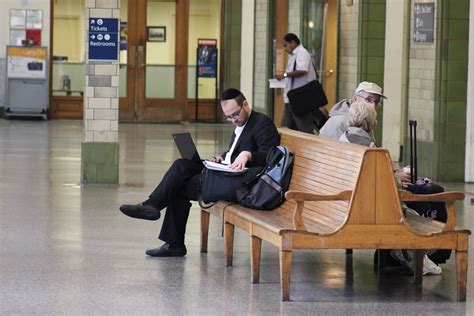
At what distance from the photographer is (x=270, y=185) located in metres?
8.74

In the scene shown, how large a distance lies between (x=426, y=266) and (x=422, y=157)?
707cm

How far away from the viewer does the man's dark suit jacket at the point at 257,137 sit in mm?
9148

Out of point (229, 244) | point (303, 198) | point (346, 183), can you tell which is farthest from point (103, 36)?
point (303, 198)

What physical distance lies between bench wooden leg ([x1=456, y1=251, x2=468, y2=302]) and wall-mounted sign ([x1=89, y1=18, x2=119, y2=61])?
6803mm

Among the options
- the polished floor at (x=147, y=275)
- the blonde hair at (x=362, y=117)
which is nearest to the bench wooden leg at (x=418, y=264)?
the polished floor at (x=147, y=275)

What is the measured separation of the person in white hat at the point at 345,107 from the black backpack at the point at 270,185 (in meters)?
0.72

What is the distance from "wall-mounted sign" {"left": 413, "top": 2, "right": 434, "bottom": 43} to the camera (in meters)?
15.5

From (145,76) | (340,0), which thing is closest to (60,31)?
(145,76)

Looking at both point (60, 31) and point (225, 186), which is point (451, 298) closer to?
point (225, 186)

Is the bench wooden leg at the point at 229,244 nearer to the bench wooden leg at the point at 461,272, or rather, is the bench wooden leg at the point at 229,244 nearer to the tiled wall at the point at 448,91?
the bench wooden leg at the point at 461,272

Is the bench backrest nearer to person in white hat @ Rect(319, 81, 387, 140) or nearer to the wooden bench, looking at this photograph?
the wooden bench

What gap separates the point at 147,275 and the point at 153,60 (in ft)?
62.7

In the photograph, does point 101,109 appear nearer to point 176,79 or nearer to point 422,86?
point 422,86

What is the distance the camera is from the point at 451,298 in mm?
8000
